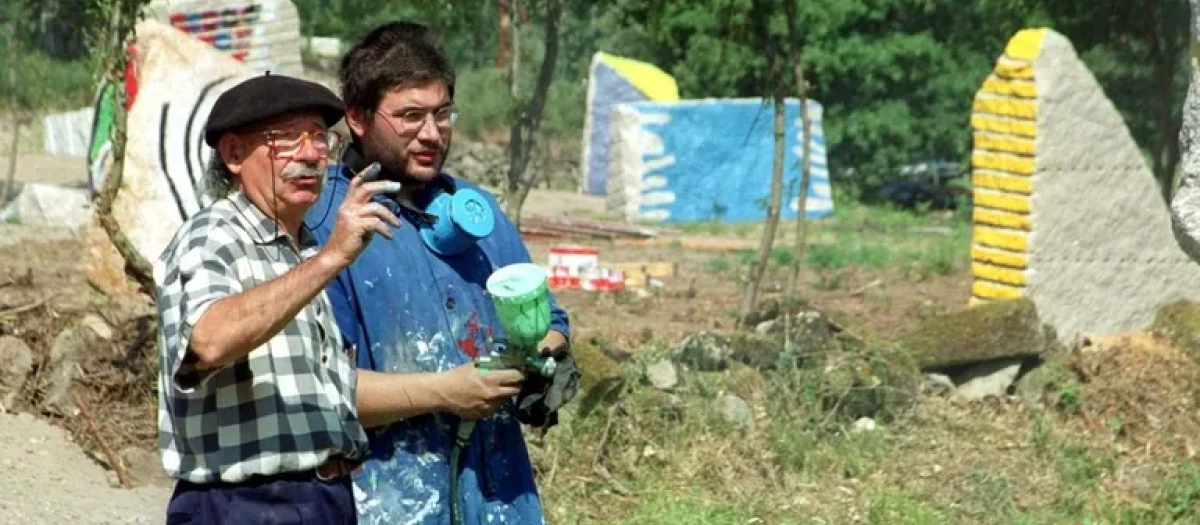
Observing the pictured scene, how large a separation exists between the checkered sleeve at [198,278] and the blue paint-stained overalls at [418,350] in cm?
39

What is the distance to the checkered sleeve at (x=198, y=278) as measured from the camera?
3250mm

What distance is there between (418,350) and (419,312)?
73 mm

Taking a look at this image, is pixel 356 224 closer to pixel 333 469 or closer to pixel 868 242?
pixel 333 469

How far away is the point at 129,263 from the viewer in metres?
8.09

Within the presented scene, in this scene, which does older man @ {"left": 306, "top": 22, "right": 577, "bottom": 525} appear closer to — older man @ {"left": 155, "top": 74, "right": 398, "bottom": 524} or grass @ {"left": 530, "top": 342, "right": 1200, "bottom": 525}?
older man @ {"left": 155, "top": 74, "right": 398, "bottom": 524}

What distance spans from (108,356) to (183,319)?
4.75 meters

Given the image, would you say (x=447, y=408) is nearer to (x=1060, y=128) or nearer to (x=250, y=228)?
(x=250, y=228)

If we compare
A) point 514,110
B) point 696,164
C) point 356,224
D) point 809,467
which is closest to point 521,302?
point 356,224

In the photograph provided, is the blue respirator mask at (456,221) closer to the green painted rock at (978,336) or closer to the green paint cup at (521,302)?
the green paint cup at (521,302)

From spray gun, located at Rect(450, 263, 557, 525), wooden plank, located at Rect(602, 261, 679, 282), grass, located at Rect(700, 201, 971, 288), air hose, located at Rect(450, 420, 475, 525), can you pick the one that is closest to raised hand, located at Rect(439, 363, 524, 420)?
spray gun, located at Rect(450, 263, 557, 525)

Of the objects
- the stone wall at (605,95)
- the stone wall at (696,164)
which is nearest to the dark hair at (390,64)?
the stone wall at (696,164)

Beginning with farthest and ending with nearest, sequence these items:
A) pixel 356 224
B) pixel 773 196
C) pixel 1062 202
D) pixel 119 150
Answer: pixel 773 196 < pixel 1062 202 < pixel 119 150 < pixel 356 224

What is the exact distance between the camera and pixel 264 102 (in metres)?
3.44

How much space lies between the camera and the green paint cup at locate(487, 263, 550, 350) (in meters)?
3.53
